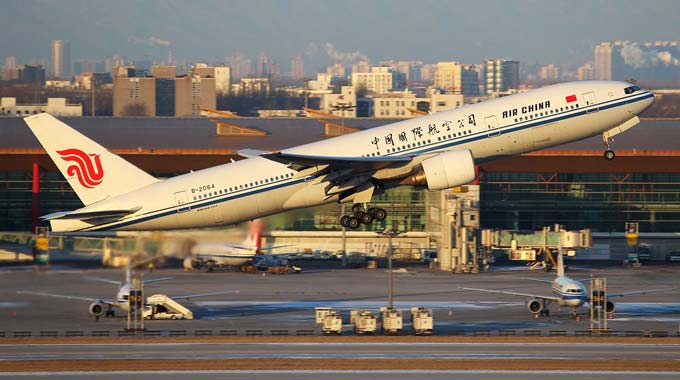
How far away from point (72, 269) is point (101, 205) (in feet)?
15.3

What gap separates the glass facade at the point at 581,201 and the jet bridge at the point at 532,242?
10.1 meters

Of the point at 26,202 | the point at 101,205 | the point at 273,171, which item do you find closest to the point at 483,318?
the point at 273,171

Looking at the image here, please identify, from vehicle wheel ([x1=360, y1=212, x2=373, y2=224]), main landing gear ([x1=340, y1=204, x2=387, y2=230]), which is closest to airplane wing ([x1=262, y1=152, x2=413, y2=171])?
main landing gear ([x1=340, y1=204, x2=387, y2=230])

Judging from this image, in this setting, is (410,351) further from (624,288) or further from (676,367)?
(624,288)

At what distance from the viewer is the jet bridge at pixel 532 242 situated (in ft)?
325

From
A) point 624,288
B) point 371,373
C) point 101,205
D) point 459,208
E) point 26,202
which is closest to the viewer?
point 371,373

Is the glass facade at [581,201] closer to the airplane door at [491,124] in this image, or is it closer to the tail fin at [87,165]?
the airplane door at [491,124]

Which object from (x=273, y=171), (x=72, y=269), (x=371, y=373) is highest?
(x=273, y=171)

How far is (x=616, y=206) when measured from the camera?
11181 centimetres

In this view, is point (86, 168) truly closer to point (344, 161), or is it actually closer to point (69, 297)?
point (69, 297)

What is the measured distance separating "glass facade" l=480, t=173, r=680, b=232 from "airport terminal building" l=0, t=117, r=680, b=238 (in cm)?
9

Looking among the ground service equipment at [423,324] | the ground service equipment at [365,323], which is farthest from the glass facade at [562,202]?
the ground service equipment at [423,324]

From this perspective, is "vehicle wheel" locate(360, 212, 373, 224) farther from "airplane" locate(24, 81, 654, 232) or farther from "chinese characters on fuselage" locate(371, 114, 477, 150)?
"chinese characters on fuselage" locate(371, 114, 477, 150)
